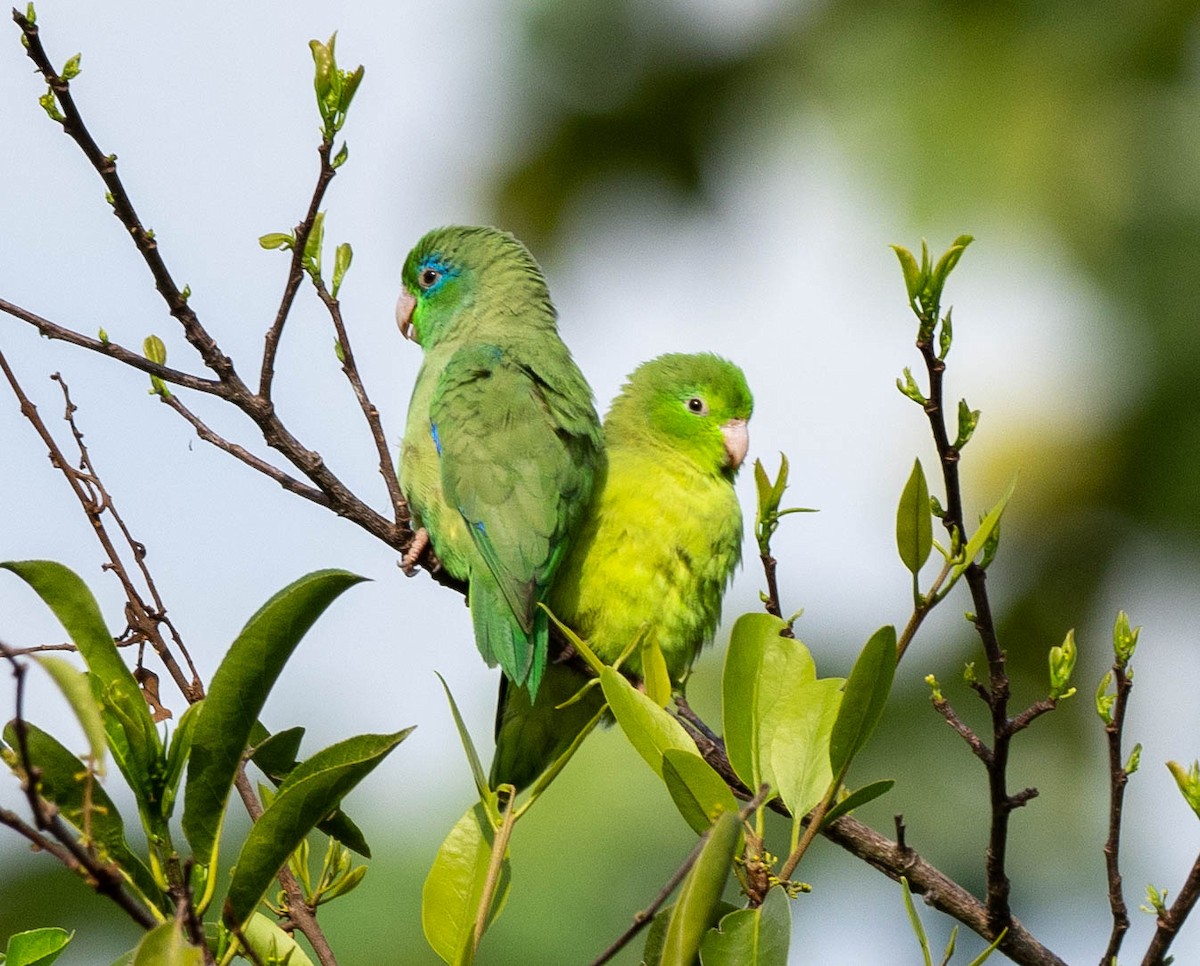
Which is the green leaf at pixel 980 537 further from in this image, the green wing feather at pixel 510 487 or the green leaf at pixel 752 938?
the green wing feather at pixel 510 487

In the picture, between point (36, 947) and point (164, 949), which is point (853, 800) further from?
point (36, 947)

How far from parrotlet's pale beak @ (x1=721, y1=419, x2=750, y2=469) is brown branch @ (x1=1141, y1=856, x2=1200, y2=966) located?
2.31 meters

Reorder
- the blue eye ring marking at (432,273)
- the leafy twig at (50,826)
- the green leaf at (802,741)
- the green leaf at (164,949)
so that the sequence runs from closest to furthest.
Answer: the leafy twig at (50,826), the green leaf at (164,949), the green leaf at (802,741), the blue eye ring marking at (432,273)

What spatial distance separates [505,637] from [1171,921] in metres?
1.67

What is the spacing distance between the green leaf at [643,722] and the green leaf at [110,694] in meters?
0.57

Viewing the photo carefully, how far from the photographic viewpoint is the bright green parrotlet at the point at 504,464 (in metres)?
3.09

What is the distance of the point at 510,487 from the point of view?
10.5 feet

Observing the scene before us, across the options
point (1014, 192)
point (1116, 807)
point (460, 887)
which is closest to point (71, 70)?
point (460, 887)

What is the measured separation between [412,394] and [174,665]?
72.5 inches

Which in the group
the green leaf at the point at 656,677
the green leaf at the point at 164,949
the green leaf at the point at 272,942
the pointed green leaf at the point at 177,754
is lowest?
the green leaf at the point at 164,949

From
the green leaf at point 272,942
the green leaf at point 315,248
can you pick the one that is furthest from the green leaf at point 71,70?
the green leaf at point 272,942

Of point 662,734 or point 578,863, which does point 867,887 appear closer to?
point 578,863

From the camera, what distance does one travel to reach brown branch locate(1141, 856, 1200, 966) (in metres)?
1.69

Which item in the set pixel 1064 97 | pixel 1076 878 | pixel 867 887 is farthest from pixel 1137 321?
pixel 867 887
